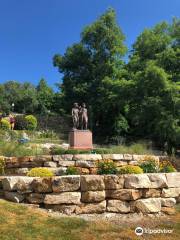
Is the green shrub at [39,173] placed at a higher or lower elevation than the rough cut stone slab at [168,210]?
higher

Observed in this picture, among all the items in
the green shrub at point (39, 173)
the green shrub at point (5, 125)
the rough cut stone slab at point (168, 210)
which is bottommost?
the rough cut stone slab at point (168, 210)

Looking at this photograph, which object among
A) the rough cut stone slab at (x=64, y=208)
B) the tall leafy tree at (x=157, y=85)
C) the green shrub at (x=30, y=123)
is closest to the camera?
the rough cut stone slab at (x=64, y=208)

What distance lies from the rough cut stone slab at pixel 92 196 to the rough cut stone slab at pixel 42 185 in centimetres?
75

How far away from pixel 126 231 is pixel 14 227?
203 cm

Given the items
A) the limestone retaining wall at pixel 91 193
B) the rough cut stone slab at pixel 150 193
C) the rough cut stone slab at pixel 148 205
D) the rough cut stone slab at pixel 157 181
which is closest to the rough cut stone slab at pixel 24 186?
the limestone retaining wall at pixel 91 193

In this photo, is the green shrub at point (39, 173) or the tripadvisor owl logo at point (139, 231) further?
the green shrub at point (39, 173)

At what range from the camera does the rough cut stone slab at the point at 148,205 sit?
8414 millimetres

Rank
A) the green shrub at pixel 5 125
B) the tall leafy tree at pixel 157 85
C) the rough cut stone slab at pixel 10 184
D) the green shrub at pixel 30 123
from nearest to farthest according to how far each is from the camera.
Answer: the rough cut stone slab at pixel 10 184
the tall leafy tree at pixel 157 85
the green shrub at pixel 5 125
the green shrub at pixel 30 123

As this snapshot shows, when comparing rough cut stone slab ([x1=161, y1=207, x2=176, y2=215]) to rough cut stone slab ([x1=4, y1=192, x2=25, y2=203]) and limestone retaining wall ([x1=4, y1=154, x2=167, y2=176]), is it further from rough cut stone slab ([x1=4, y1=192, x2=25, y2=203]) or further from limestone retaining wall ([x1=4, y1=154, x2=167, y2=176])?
limestone retaining wall ([x1=4, y1=154, x2=167, y2=176])

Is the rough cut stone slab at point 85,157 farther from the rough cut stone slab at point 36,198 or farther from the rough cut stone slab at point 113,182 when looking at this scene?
the rough cut stone slab at point 36,198

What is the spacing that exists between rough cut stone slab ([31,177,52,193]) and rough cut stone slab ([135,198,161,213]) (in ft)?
6.39

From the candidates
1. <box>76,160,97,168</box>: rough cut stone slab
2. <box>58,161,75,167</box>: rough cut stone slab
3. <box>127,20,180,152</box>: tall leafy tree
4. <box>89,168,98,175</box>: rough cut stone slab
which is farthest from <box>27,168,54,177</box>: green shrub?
<box>127,20,180,152</box>: tall leafy tree

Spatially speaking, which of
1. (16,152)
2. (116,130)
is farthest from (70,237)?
(116,130)

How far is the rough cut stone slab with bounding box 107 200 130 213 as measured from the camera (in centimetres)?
832
